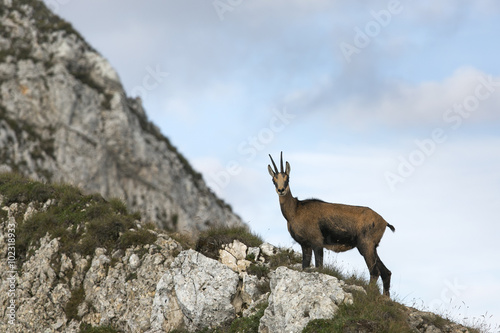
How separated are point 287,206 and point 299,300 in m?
3.47

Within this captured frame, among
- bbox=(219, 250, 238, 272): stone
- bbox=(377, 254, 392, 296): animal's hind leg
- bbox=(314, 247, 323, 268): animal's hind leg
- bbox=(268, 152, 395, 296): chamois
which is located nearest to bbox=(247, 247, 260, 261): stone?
bbox=(219, 250, 238, 272): stone

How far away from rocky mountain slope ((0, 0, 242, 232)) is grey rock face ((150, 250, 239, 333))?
34.5m

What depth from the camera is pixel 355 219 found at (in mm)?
16484

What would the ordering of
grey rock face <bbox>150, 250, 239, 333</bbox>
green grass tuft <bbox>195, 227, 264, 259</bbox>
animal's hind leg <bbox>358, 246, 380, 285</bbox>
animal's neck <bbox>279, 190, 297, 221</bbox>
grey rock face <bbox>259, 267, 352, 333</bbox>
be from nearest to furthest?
grey rock face <bbox>259, 267, 352, 333</bbox> → animal's hind leg <bbox>358, 246, 380, 285</bbox> → grey rock face <bbox>150, 250, 239, 333</bbox> → animal's neck <bbox>279, 190, 297, 221</bbox> → green grass tuft <bbox>195, 227, 264, 259</bbox>

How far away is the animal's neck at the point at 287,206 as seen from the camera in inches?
662

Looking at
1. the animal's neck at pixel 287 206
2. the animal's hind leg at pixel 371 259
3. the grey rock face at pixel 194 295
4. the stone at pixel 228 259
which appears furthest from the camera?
the stone at pixel 228 259

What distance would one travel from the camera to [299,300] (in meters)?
14.2

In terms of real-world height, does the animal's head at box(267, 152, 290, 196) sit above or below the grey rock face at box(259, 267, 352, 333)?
above

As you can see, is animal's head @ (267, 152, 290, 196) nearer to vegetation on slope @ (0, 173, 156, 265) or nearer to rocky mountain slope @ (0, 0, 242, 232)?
vegetation on slope @ (0, 173, 156, 265)

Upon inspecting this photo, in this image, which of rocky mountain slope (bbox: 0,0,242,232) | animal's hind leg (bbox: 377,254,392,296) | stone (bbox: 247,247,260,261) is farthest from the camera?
rocky mountain slope (bbox: 0,0,242,232)

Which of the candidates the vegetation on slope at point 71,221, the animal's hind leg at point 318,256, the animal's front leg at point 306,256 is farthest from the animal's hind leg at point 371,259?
the vegetation on slope at point 71,221

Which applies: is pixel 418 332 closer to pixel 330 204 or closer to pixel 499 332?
pixel 499 332

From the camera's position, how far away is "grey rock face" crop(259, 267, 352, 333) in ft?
45.5

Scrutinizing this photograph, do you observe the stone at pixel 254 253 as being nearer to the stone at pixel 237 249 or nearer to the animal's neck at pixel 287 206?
the stone at pixel 237 249
